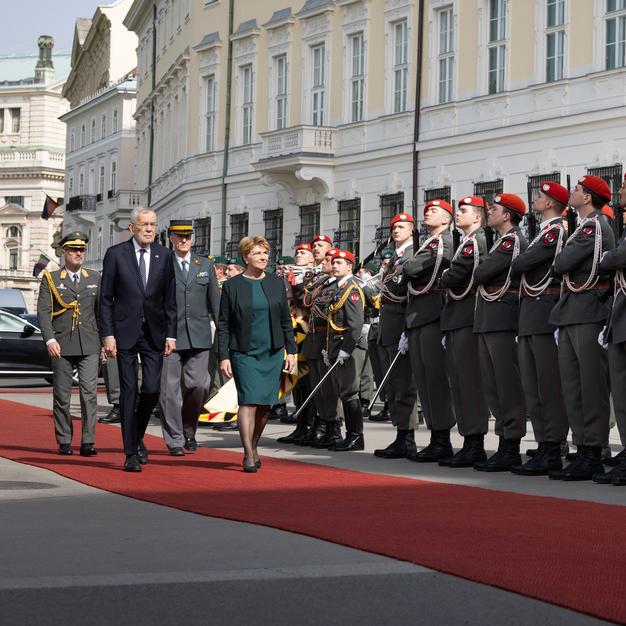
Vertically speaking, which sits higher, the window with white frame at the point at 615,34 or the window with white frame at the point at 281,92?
the window with white frame at the point at 281,92

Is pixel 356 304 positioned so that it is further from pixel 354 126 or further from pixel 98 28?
pixel 98 28

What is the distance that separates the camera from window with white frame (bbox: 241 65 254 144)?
41.0 m

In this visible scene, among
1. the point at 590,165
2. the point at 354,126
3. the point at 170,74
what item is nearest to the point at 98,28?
the point at 170,74

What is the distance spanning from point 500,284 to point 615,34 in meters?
16.3

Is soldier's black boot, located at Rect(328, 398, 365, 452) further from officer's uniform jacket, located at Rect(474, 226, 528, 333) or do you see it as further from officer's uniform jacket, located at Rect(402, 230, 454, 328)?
officer's uniform jacket, located at Rect(474, 226, 528, 333)

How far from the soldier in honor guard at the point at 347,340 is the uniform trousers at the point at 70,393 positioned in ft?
6.91

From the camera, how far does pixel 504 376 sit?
12312 mm

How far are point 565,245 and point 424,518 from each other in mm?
3171

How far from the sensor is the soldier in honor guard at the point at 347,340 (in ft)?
46.8

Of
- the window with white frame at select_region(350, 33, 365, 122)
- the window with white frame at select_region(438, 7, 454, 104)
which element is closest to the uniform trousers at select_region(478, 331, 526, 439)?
the window with white frame at select_region(438, 7, 454, 104)

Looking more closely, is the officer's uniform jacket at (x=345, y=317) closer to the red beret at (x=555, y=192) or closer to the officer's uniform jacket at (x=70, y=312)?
the officer's uniform jacket at (x=70, y=312)

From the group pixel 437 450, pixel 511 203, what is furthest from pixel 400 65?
pixel 511 203

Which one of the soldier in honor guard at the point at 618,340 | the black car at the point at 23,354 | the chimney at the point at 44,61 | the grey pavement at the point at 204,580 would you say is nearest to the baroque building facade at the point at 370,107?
the black car at the point at 23,354

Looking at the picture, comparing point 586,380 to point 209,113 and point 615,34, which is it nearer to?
point 615,34
